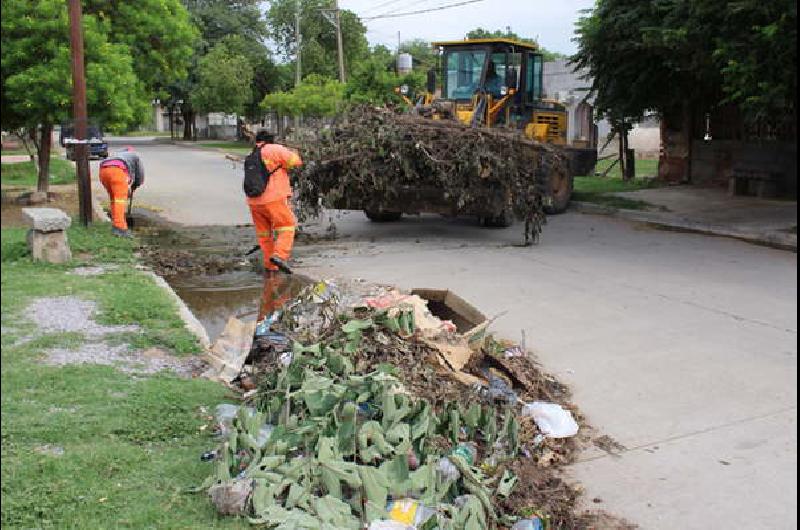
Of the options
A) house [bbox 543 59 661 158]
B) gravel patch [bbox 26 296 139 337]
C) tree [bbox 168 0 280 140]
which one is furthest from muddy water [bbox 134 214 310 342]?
tree [bbox 168 0 280 140]

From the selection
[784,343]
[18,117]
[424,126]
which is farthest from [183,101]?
[784,343]

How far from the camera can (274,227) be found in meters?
9.26

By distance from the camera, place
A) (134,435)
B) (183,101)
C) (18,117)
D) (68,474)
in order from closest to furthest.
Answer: (68,474), (134,435), (18,117), (183,101)

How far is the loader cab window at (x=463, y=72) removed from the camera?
14812 millimetres

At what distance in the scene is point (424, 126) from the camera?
1089 centimetres

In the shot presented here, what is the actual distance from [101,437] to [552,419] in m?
2.47

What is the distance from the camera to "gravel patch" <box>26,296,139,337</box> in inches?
238

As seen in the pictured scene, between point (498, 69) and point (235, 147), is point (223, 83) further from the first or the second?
point (498, 69)

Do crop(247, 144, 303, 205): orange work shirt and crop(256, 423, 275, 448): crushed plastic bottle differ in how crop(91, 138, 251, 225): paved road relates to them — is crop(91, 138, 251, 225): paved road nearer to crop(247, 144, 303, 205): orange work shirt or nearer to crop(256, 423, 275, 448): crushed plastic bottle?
crop(247, 144, 303, 205): orange work shirt

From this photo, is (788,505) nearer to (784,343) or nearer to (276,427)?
(276,427)

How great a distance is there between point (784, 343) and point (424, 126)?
567cm

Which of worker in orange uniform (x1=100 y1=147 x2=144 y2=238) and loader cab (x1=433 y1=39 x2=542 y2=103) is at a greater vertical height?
loader cab (x1=433 y1=39 x2=542 y2=103)

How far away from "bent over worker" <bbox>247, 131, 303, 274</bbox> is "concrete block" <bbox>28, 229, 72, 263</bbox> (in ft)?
6.53

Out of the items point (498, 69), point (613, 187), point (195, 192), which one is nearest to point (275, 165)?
point (498, 69)
